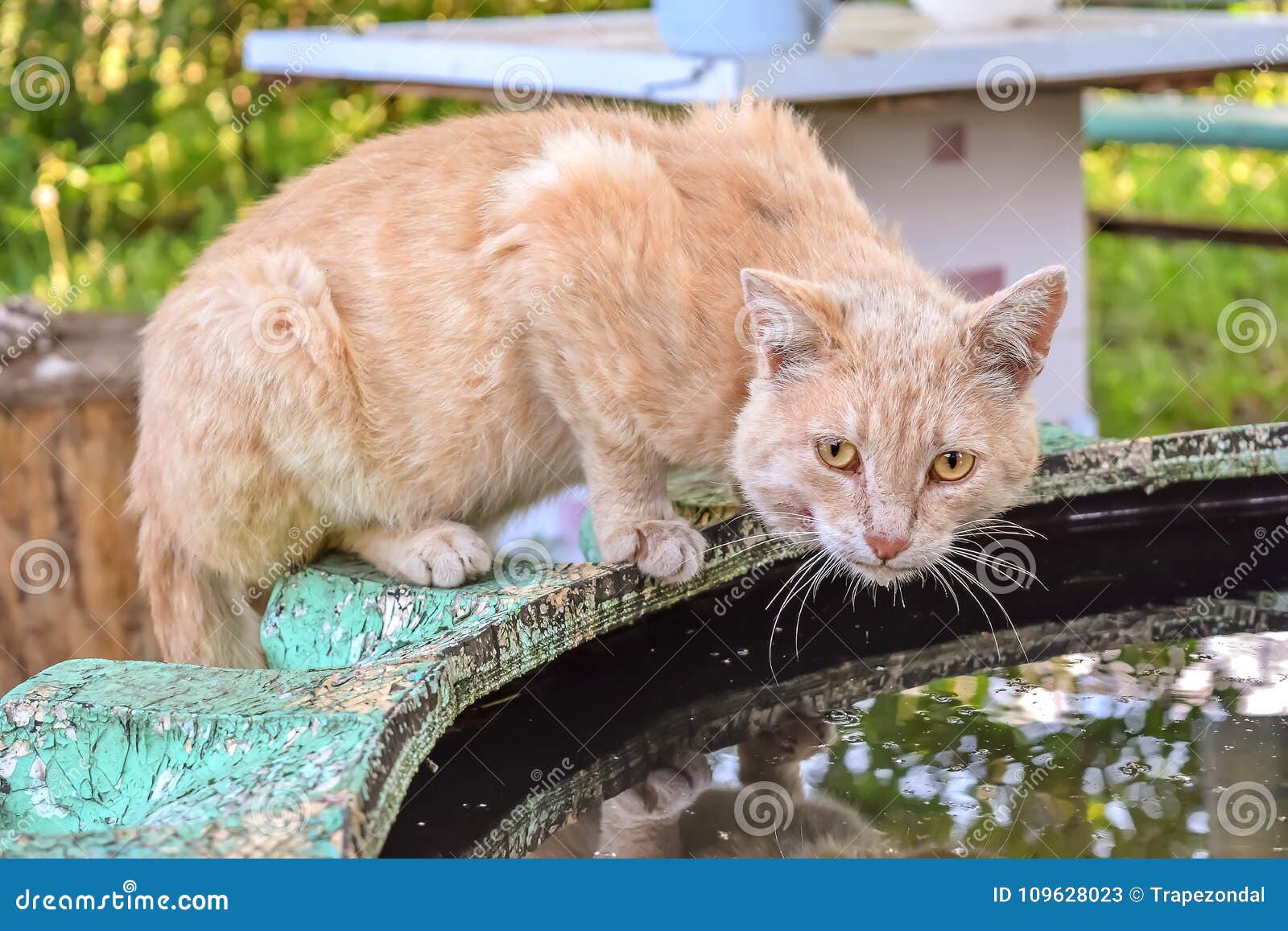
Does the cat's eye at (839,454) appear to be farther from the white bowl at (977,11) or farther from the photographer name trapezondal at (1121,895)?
the white bowl at (977,11)

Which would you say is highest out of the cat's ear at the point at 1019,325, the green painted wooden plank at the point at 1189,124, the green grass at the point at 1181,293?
the green painted wooden plank at the point at 1189,124

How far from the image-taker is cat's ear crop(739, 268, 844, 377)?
218 cm

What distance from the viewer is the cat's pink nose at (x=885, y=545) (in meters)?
2.23

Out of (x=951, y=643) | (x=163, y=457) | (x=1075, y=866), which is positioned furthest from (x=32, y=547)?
(x=1075, y=866)

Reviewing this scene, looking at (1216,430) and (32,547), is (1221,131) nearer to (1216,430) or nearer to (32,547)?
(1216,430)

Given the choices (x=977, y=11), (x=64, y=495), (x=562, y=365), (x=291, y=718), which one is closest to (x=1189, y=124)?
(x=977, y=11)

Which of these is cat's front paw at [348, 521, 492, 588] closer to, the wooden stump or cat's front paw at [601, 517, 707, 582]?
cat's front paw at [601, 517, 707, 582]

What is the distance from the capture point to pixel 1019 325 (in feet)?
7.38

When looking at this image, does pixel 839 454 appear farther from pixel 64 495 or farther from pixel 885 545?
pixel 64 495

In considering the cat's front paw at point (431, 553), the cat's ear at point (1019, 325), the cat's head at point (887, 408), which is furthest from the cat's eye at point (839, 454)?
the cat's front paw at point (431, 553)

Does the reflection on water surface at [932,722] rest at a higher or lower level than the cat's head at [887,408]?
lower

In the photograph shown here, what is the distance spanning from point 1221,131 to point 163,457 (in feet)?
14.3

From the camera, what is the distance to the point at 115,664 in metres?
1.99

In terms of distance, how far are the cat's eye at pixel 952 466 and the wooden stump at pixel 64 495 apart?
2.49 m
